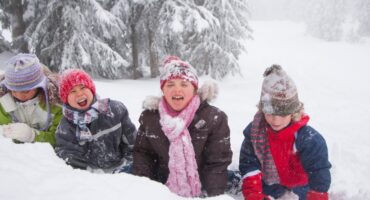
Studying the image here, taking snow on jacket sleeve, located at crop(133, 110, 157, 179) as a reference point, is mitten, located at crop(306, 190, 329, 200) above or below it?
below

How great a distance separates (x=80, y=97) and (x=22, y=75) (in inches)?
26.0

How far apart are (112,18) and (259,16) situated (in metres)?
74.6

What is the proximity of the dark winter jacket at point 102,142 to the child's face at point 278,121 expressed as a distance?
5.08ft

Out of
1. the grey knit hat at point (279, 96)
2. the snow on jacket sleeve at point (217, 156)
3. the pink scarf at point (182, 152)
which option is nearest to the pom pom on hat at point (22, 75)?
the pink scarf at point (182, 152)

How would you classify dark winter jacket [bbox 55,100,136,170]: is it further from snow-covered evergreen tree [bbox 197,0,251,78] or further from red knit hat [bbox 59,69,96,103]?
snow-covered evergreen tree [bbox 197,0,251,78]

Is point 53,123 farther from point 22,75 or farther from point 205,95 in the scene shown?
point 205,95

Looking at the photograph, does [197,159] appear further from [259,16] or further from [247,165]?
[259,16]

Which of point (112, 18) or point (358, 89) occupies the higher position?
point (112, 18)

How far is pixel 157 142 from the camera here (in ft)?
10.4

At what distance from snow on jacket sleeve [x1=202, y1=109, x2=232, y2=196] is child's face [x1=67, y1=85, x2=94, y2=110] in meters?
1.27

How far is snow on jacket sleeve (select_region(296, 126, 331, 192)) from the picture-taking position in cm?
287

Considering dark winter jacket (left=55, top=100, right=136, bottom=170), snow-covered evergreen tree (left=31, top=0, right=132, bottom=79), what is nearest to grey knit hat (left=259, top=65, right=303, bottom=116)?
dark winter jacket (left=55, top=100, right=136, bottom=170)

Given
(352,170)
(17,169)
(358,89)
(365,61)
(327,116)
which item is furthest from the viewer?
(365,61)

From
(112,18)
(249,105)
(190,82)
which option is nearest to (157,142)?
(190,82)
